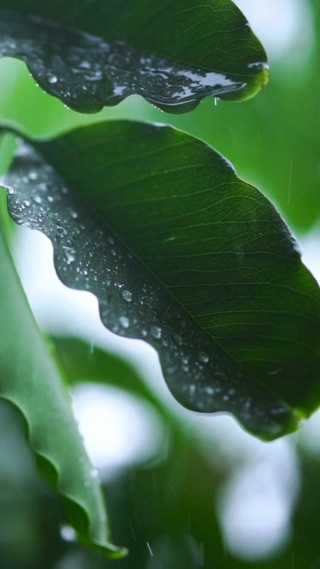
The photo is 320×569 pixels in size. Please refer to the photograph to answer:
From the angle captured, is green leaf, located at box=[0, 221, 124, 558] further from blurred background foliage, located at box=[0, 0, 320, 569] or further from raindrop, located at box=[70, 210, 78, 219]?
blurred background foliage, located at box=[0, 0, 320, 569]

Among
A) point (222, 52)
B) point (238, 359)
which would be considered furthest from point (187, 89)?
point (238, 359)

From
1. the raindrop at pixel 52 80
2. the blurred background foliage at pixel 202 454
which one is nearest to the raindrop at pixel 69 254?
the raindrop at pixel 52 80

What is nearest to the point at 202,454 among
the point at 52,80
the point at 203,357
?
the point at 203,357

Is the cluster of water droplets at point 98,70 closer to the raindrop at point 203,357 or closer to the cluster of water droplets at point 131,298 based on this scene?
the cluster of water droplets at point 131,298

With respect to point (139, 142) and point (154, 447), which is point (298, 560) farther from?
point (139, 142)

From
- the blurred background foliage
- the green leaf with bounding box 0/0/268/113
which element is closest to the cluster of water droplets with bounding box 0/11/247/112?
the green leaf with bounding box 0/0/268/113

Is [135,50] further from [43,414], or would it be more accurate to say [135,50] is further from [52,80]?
[43,414]
